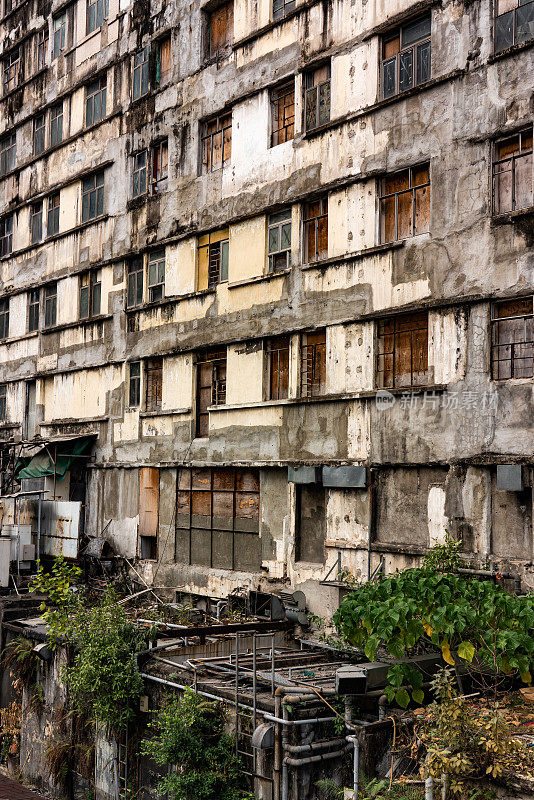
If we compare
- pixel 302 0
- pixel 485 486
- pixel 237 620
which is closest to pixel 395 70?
pixel 302 0

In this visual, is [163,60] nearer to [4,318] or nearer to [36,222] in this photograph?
[36,222]

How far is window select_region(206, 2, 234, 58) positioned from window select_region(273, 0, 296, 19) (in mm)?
1580

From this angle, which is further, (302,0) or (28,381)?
(28,381)

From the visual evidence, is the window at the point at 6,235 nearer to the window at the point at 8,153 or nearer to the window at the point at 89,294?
the window at the point at 8,153

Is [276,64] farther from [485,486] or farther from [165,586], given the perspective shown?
[165,586]

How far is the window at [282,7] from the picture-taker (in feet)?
57.8

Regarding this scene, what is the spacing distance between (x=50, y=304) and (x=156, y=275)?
603 centimetres

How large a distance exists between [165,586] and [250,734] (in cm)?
965

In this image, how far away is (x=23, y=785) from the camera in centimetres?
1515

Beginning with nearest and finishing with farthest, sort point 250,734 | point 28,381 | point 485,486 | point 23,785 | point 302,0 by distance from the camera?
1. point 250,734
2. point 485,486
3. point 23,785
4. point 302,0
5. point 28,381

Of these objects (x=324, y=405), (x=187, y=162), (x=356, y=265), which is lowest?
(x=324, y=405)

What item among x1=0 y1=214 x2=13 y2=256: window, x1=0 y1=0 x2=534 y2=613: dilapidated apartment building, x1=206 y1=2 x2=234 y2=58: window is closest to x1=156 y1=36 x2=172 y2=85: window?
x1=0 y1=0 x2=534 y2=613: dilapidated apartment building

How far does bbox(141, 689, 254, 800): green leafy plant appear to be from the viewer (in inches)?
399

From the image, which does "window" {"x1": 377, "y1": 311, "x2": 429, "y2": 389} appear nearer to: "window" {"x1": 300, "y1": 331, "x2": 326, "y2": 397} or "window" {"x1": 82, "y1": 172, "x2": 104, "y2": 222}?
"window" {"x1": 300, "y1": 331, "x2": 326, "y2": 397}
